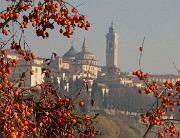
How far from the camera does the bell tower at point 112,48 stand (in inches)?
6865

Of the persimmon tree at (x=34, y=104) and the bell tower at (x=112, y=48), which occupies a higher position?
the bell tower at (x=112, y=48)

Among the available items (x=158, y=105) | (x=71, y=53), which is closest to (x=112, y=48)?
(x=71, y=53)

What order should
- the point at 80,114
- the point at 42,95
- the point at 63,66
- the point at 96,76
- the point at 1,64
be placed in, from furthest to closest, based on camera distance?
the point at 96,76
the point at 63,66
the point at 42,95
the point at 80,114
the point at 1,64

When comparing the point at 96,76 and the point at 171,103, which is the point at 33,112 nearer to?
the point at 171,103

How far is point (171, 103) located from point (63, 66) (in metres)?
130

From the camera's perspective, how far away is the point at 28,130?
402 centimetres

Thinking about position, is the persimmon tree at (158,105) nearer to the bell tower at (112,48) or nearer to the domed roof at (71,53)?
the domed roof at (71,53)

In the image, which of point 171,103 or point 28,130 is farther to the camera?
point 171,103

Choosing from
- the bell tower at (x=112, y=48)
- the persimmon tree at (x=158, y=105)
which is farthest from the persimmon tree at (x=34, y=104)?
the bell tower at (x=112, y=48)

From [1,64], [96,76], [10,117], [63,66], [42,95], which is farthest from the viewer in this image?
[96,76]

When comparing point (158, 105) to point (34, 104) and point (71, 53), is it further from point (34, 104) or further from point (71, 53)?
point (71, 53)

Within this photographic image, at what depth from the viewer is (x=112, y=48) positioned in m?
178

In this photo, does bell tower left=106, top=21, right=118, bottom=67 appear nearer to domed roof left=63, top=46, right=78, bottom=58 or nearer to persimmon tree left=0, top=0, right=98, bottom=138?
domed roof left=63, top=46, right=78, bottom=58

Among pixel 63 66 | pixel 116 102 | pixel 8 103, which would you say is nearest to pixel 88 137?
pixel 8 103
